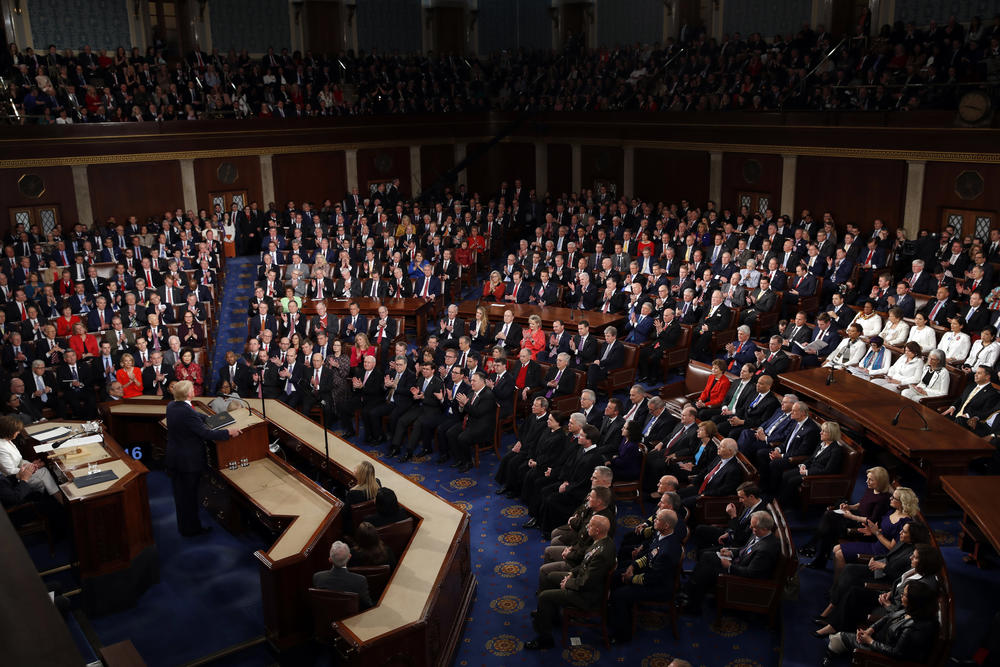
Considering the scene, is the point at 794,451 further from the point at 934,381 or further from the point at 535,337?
the point at 535,337

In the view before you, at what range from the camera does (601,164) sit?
23.3m

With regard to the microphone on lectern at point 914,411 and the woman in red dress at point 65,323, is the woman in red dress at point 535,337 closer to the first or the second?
the microphone on lectern at point 914,411

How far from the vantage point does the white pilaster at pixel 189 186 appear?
69.4 feet

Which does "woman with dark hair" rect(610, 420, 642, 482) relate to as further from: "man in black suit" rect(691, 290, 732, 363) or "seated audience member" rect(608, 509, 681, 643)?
"man in black suit" rect(691, 290, 732, 363)

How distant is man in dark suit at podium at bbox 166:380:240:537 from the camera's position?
7.85 m

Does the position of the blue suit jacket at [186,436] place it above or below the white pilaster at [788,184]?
below

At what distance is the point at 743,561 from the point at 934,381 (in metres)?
4.67

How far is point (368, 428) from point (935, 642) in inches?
290

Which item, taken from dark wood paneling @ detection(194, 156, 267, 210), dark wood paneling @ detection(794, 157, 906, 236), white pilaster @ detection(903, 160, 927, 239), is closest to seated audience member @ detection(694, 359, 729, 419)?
white pilaster @ detection(903, 160, 927, 239)

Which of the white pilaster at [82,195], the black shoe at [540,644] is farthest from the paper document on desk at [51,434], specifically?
the white pilaster at [82,195]

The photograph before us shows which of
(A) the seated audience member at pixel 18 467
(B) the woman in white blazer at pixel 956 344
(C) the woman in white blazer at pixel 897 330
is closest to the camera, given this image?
(A) the seated audience member at pixel 18 467

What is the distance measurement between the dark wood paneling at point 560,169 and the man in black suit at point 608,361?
43.9ft

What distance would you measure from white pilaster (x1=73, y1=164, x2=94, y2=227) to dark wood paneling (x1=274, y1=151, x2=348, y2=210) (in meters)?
4.51

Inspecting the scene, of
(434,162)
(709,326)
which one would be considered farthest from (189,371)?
(434,162)
